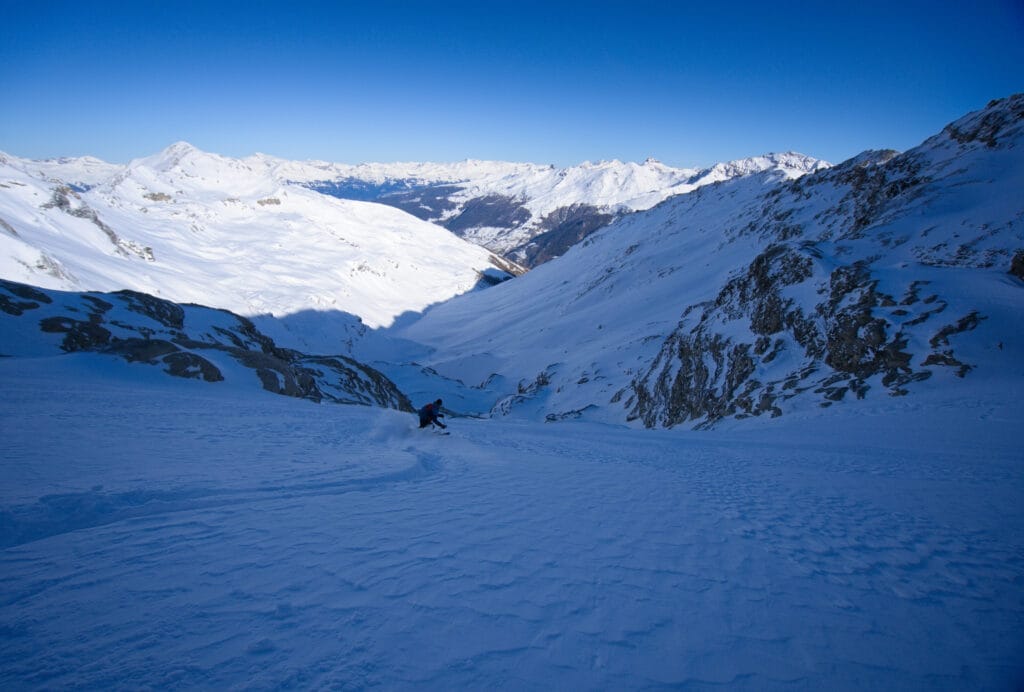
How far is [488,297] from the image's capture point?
13625 centimetres

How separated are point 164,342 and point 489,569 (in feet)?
82.3

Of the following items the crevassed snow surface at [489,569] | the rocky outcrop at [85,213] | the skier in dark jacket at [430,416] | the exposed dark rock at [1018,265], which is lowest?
the crevassed snow surface at [489,569]

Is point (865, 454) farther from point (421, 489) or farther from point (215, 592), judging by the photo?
point (215, 592)

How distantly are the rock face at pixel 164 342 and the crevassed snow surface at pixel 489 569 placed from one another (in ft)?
39.4

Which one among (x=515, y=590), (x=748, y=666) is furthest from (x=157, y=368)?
(x=748, y=666)

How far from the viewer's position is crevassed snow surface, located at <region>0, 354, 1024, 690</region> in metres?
3.84

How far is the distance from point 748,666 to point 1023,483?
371 inches

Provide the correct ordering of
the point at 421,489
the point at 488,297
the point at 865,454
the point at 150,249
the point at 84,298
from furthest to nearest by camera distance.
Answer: the point at 488,297
the point at 150,249
the point at 84,298
the point at 865,454
the point at 421,489

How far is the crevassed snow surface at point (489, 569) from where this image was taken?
3838mm

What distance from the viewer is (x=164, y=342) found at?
23.1 meters

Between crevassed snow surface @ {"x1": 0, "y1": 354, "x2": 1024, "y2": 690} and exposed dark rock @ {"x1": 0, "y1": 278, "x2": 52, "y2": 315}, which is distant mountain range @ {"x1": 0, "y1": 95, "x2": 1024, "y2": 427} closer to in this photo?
exposed dark rock @ {"x1": 0, "y1": 278, "x2": 52, "y2": 315}

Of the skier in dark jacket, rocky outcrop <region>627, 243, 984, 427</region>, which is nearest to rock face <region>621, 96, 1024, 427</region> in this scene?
rocky outcrop <region>627, 243, 984, 427</region>

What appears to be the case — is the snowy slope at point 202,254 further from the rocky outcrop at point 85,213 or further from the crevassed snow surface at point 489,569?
the crevassed snow surface at point 489,569

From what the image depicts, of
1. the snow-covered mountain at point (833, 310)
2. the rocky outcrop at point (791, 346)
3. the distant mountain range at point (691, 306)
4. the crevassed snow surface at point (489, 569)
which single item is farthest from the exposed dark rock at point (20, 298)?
the rocky outcrop at point (791, 346)
